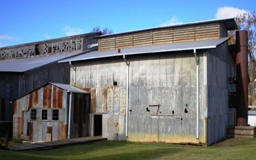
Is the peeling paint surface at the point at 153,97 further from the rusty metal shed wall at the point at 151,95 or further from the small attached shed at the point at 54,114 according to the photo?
the small attached shed at the point at 54,114

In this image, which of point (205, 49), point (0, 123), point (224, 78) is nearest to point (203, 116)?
point (205, 49)

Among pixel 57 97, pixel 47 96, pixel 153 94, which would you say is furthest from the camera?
pixel 47 96

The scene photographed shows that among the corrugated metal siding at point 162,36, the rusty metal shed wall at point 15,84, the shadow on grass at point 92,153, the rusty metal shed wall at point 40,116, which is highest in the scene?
the corrugated metal siding at point 162,36

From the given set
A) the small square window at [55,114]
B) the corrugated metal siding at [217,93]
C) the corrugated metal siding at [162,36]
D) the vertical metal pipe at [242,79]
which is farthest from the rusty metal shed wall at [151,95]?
the vertical metal pipe at [242,79]

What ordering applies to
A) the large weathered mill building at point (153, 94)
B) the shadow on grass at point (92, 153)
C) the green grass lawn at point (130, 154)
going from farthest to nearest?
the large weathered mill building at point (153, 94) → the shadow on grass at point (92, 153) → the green grass lawn at point (130, 154)

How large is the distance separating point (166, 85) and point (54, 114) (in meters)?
7.87

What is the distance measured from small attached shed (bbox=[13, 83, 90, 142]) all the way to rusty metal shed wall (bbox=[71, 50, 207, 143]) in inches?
49.7

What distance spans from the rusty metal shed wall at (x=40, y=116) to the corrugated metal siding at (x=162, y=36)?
7122 millimetres

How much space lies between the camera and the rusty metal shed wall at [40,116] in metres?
21.0

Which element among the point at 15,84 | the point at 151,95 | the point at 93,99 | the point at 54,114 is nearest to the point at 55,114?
the point at 54,114

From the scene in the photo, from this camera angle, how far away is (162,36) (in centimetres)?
2359

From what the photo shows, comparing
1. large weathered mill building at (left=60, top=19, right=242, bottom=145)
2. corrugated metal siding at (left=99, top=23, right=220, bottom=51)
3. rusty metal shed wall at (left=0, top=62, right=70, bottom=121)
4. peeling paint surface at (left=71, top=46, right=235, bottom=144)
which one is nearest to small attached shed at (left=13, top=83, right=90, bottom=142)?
large weathered mill building at (left=60, top=19, right=242, bottom=145)

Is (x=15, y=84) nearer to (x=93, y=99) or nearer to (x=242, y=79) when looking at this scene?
(x=93, y=99)

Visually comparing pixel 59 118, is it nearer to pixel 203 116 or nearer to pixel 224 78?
pixel 203 116
